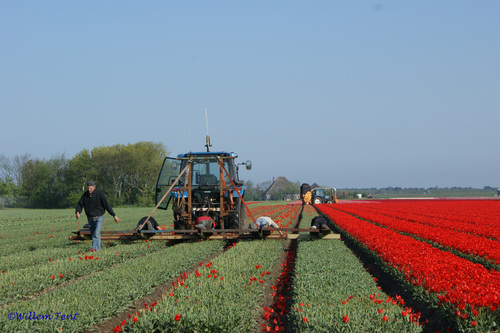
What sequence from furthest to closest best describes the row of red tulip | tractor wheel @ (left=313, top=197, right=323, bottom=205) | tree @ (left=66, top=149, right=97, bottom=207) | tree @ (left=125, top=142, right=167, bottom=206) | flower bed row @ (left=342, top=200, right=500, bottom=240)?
tree @ (left=66, top=149, right=97, bottom=207)
tree @ (left=125, top=142, right=167, bottom=206)
tractor wheel @ (left=313, top=197, right=323, bottom=205)
flower bed row @ (left=342, top=200, right=500, bottom=240)
the row of red tulip

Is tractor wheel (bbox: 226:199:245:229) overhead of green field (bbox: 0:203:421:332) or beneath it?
overhead

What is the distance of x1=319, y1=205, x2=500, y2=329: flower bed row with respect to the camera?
5621 mm

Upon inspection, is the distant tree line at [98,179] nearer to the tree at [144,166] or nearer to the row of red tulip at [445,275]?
the tree at [144,166]

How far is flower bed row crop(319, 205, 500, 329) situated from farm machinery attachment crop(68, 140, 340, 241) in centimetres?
342

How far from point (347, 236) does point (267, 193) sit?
132m

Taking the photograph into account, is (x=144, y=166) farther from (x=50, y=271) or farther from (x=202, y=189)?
(x=50, y=271)

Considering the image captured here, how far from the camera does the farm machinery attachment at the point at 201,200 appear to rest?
13.0 metres

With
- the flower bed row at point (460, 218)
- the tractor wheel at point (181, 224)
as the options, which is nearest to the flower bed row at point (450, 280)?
the tractor wheel at point (181, 224)

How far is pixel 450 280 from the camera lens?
718cm

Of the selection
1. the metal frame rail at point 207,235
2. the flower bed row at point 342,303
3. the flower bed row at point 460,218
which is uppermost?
the metal frame rail at point 207,235

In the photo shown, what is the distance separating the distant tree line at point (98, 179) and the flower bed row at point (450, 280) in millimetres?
63719

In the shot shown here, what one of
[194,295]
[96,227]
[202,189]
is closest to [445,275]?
[194,295]

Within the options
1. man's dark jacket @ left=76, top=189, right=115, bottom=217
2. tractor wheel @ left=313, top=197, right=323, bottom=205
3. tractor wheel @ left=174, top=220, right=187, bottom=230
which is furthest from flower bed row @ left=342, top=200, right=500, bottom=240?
tractor wheel @ left=313, top=197, right=323, bottom=205

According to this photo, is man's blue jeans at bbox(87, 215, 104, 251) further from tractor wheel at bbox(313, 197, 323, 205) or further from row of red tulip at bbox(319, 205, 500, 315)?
tractor wheel at bbox(313, 197, 323, 205)
